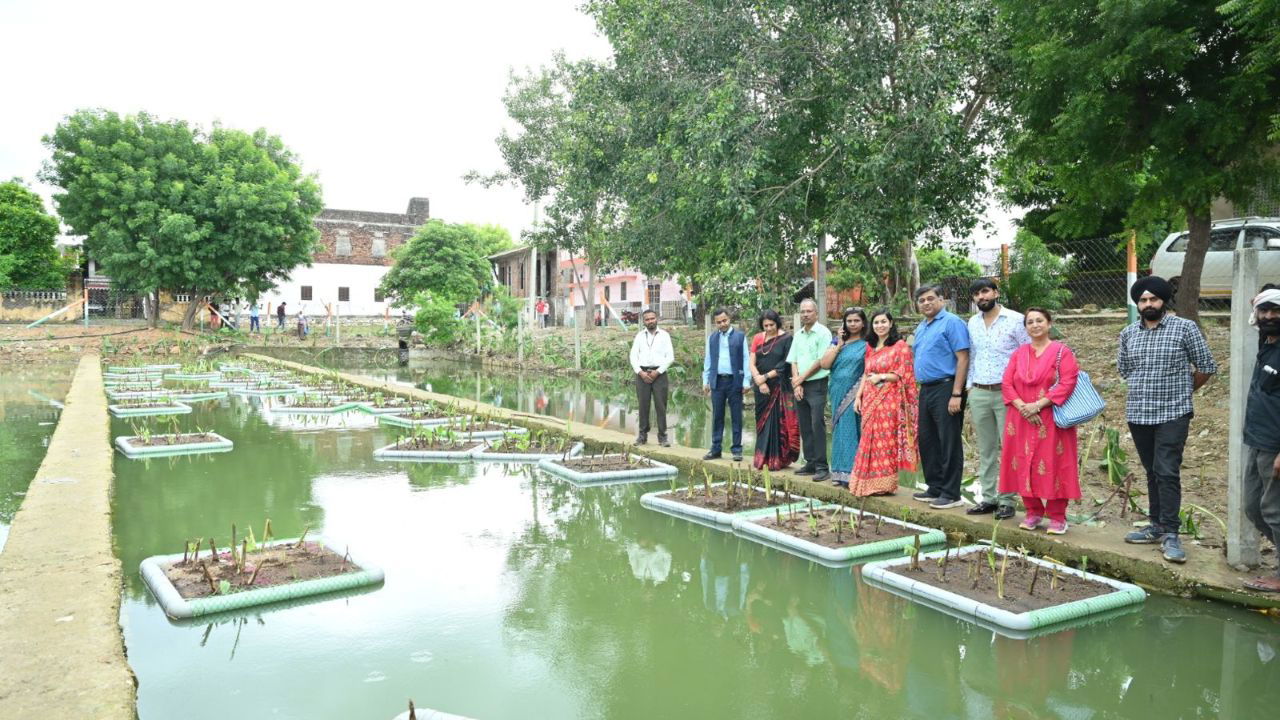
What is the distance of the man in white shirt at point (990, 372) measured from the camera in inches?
217

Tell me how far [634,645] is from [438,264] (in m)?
36.6

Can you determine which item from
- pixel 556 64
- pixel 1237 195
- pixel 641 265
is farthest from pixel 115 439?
pixel 556 64

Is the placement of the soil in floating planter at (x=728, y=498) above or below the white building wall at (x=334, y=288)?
below

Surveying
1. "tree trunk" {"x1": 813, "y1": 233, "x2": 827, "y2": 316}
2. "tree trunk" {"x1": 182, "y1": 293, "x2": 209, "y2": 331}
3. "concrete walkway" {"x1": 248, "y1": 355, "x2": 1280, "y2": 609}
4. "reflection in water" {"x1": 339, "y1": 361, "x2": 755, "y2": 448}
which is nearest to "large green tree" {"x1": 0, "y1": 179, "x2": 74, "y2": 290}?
"tree trunk" {"x1": 182, "y1": 293, "x2": 209, "y2": 331}

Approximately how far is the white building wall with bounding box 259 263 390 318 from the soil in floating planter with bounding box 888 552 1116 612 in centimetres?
4260

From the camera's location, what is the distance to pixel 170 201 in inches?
1083

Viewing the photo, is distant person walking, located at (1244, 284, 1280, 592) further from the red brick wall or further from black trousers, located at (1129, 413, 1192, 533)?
the red brick wall

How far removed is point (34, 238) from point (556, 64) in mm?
22637

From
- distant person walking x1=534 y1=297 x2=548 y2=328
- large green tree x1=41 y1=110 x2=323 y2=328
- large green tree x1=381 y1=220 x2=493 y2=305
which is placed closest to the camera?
large green tree x1=41 y1=110 x2=323 y2=328

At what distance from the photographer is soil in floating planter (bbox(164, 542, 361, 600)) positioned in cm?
431

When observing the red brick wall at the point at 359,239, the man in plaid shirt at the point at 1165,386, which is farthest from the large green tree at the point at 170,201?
the man in plaid shirt at the point at 1165,386

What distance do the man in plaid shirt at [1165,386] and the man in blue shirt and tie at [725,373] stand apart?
346 centimetres

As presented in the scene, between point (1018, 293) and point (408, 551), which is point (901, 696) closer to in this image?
point (408, 551)

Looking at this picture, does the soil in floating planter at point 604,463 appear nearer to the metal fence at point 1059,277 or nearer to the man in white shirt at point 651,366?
the man in white shirt at point 651,366
